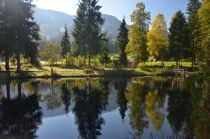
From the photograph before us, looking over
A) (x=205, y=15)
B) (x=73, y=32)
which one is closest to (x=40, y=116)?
(x=205, y=15)

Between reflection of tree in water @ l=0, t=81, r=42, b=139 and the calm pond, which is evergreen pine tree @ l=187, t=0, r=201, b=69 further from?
reflection of tree in water @ l=0, t=81, r=42, b=139

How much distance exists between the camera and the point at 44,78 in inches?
1889

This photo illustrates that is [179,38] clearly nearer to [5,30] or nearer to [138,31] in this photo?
[138,31]

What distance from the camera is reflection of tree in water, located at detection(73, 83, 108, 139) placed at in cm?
1561

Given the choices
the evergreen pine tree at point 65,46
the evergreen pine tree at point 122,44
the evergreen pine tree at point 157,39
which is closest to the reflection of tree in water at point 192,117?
the evergreen pine tree at point 157,39

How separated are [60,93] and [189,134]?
19.1m

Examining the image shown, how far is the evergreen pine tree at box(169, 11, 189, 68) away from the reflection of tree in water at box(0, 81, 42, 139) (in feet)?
143

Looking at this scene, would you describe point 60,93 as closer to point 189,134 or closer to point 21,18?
point 189,134

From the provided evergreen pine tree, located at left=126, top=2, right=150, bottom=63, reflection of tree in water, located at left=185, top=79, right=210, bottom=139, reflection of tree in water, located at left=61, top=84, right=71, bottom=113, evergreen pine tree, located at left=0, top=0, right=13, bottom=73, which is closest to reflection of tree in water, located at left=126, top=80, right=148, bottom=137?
reflection of tree in water, located at left=185, top=79, right=210, bottom=139

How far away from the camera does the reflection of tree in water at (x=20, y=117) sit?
15.1 meters

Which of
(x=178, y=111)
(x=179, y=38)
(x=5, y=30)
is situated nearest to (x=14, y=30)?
(x=5, y=30)

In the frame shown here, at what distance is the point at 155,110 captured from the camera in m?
21.1

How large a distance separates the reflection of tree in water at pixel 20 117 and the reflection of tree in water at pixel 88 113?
285 centimetres

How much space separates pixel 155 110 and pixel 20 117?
10198mm
